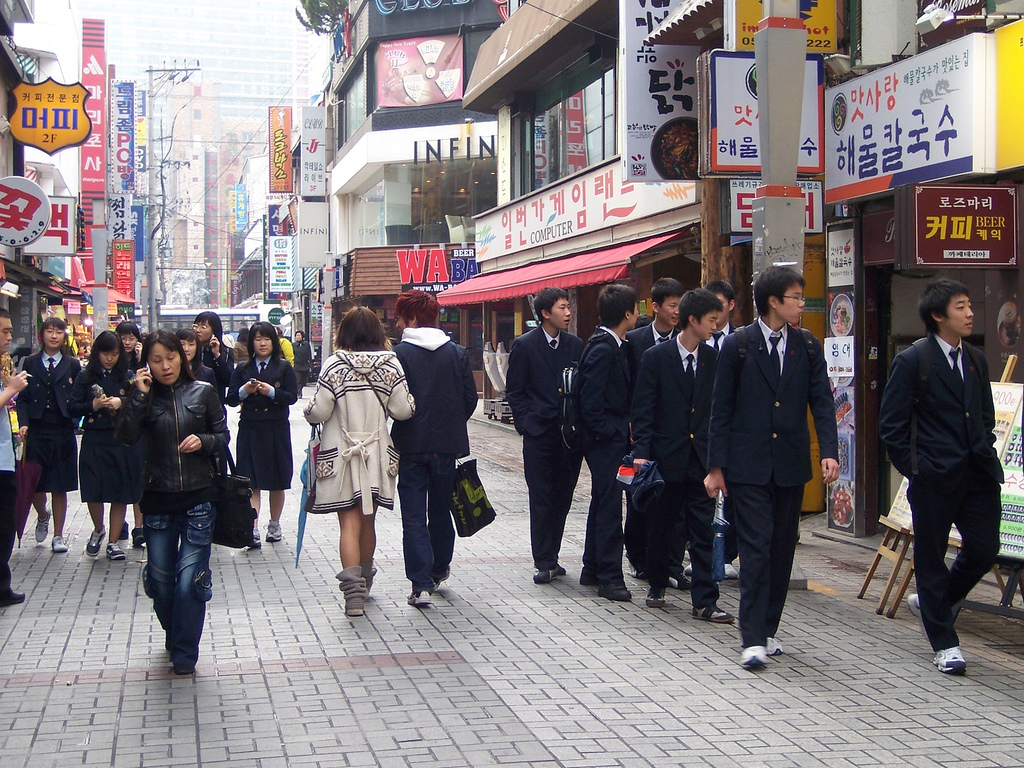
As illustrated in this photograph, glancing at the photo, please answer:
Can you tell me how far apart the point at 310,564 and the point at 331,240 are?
4092cm

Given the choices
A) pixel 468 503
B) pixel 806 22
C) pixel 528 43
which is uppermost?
pixel 528 43

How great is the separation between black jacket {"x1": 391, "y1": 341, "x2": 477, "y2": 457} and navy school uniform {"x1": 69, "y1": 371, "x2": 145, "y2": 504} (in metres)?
2.77

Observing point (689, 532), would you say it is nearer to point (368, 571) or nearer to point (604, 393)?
point (604, 393)

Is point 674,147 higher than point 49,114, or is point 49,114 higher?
point 49,114

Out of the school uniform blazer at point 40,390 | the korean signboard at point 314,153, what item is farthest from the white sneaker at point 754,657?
the korean signboard at point 314,153

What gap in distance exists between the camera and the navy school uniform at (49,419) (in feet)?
29.8

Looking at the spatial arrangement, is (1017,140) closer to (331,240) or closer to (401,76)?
(401,76)

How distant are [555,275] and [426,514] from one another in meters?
10.5

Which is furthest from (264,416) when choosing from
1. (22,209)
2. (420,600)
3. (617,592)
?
(22,209)

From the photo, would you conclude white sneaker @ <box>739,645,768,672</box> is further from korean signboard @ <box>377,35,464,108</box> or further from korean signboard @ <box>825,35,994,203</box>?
korean signboard @ <box>377,35,464,108</box>

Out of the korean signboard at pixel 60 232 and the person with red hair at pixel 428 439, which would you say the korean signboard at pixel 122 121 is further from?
the person with red hair at pixel 428 439

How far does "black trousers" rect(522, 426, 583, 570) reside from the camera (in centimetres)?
781

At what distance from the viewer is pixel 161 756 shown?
14.7 feet

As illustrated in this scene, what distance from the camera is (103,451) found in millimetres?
9062
